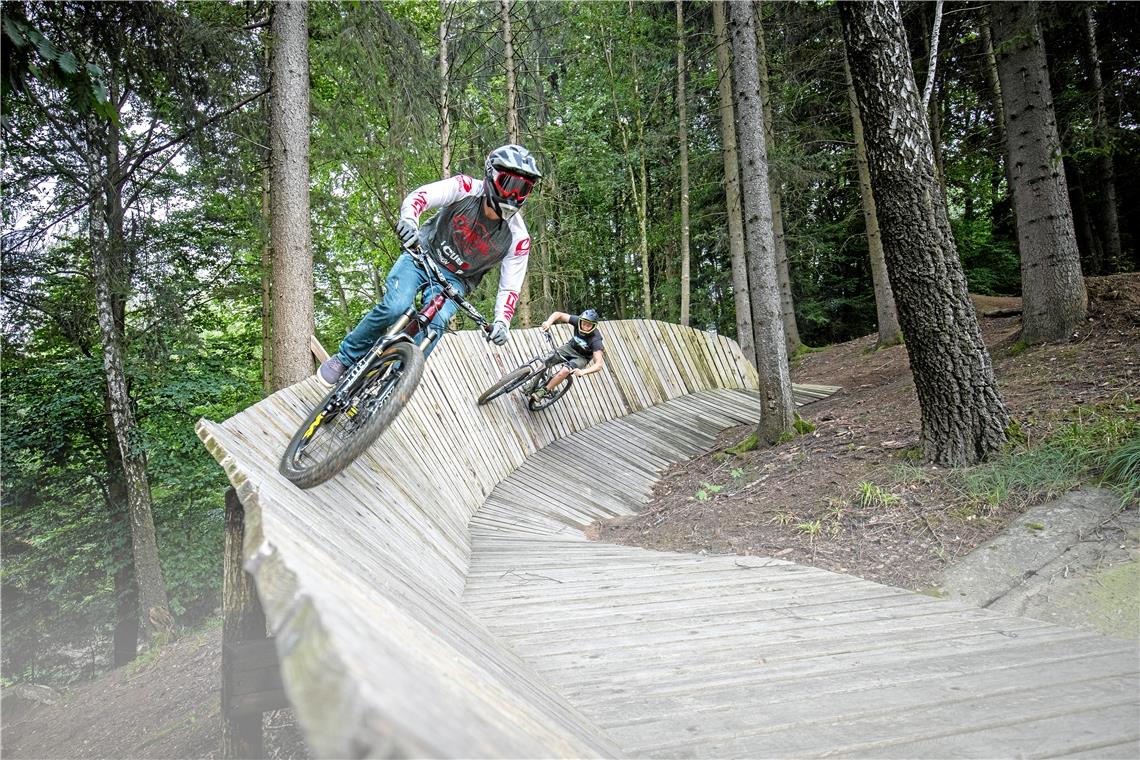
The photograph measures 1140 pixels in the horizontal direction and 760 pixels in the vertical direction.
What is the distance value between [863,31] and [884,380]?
5.83 meters

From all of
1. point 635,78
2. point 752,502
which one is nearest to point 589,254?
point 635,78

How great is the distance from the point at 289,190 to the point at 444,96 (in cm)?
655

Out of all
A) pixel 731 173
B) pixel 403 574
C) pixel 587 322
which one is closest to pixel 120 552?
pixel 587 322

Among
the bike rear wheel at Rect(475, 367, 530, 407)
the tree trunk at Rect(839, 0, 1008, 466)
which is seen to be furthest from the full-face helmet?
the tree trunk at Rect(839, 0, 1008, 466)

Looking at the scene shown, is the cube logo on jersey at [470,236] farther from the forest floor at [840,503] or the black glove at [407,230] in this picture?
the forest floor at [840,503]

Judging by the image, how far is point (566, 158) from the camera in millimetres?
20047

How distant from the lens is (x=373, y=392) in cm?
430

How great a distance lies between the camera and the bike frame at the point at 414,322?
4234mm

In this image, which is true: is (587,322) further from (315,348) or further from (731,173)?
(731,173)

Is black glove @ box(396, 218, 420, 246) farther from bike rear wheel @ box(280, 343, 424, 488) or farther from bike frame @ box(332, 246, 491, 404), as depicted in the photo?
bike rear wheel @ box(280, 343, 424, 488)

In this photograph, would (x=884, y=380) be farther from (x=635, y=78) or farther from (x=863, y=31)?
(x=635, y=78)

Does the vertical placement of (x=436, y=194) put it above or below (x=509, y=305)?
above

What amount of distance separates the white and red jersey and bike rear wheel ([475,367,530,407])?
2.47 m

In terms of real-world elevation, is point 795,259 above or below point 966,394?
above
